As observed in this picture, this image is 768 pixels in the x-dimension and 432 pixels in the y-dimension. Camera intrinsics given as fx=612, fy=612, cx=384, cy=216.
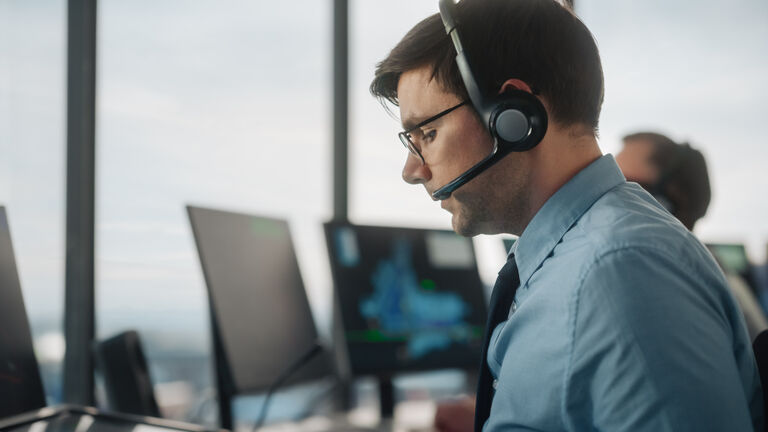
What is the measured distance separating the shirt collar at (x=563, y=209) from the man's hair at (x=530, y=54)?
11 centimetres

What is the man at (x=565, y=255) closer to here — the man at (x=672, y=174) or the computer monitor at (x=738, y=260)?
the man at (x=672, y=174)

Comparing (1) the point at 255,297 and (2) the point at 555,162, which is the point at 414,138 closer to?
(2) the point at 555,162

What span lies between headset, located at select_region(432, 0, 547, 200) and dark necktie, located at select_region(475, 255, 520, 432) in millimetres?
162

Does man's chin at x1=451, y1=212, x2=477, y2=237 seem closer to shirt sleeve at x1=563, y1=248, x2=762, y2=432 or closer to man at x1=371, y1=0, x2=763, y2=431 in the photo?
man at x1=371, y1=0, x2=763, y2=431

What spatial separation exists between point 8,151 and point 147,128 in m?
0.47

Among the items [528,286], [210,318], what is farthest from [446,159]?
[210,318]

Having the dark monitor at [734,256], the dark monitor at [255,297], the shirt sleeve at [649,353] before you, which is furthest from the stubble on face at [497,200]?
the dark monitor at [734,256]

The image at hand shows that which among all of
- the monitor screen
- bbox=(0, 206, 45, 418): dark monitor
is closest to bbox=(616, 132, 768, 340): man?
the monitor screen

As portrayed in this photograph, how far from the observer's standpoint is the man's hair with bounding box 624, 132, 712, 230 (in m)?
1.73

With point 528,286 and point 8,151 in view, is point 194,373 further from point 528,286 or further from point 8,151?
point 528,286

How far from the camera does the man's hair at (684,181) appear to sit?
1.73m

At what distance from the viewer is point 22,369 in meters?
0.90

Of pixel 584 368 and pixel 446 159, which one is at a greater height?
pixel 446 159

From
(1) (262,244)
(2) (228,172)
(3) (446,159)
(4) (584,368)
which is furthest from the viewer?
(2) (228,172)
